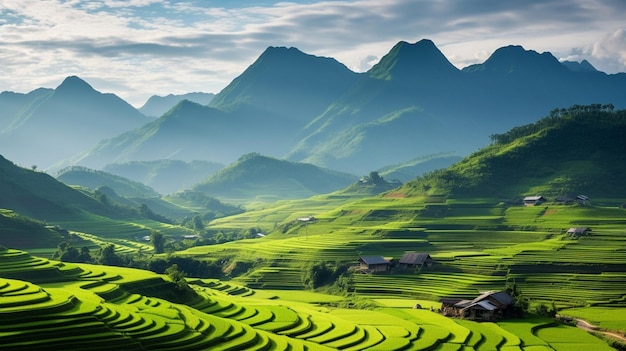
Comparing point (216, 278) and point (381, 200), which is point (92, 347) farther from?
point (381, 200)

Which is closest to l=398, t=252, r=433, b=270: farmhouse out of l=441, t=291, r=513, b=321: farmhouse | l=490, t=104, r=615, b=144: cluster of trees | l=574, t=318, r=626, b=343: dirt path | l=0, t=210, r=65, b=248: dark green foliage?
l=441, t=291, r=513, b=321: farmhouse

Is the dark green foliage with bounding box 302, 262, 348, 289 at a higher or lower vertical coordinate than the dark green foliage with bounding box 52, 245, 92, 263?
lower

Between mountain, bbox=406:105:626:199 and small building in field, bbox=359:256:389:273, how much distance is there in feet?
119

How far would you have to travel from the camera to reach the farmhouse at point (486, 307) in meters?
54.2

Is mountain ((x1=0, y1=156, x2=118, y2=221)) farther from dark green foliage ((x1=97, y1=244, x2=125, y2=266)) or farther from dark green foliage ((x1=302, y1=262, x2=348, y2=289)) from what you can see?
dark green foliage ((x1=302, y1=262, x2=348, y2=289))

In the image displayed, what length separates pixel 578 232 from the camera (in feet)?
249

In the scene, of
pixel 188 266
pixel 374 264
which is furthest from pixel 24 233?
pixel 374 264

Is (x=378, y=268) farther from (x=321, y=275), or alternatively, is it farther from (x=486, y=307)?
(x=486, y=307)

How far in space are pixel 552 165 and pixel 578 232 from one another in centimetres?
3868

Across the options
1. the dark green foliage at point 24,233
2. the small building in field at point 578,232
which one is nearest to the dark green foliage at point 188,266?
the dark green foliage at point 24,233

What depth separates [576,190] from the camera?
102 metres

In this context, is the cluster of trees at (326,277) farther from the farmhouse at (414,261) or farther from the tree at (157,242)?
the tree at (157,242)

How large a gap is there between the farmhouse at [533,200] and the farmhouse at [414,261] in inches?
1142

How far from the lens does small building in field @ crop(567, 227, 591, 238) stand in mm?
75625
